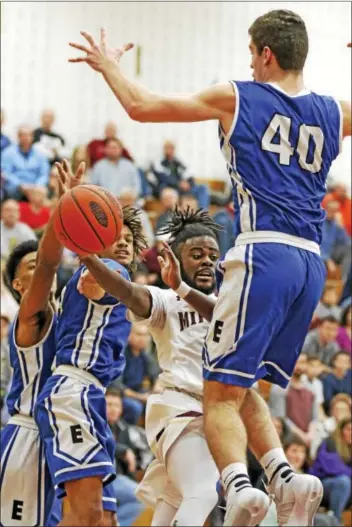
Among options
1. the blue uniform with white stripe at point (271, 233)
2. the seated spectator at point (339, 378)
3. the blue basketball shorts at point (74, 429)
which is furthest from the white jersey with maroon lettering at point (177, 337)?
the seated spectator at point (339, 378)

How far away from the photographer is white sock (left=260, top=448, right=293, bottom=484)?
5.30m

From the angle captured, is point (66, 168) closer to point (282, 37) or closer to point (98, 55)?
point (98, 55)

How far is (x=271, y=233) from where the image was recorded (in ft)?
17.3

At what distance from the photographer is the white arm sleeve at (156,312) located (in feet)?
21.0

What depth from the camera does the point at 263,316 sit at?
5.14 m

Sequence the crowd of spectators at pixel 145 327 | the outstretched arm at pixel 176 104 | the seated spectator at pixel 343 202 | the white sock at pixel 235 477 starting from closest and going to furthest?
1. the white sock at pixel 235 477
2. the outstretched arm at pixel 176 104
3. the crowd of spectators at pixel 145 327
4. the seated spectator at pixel 343 202

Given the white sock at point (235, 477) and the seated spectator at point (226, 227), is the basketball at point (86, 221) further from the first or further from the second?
the seated spectator at point (226, 227)

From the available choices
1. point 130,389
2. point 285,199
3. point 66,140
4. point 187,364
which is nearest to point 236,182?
point 285,199

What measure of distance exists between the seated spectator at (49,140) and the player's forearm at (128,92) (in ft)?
39.2

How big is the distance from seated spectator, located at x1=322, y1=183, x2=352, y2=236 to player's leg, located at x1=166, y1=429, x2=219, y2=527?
476 inches

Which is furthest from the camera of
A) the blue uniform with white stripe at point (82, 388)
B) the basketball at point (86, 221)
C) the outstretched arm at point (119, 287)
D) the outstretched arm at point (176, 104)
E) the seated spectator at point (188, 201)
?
the seated spectator at point (188, 201)

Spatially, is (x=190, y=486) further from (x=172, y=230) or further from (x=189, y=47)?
(x=189, y=47)

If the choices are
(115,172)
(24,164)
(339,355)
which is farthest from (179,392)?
(115,172)

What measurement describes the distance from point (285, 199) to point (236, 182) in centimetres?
27
